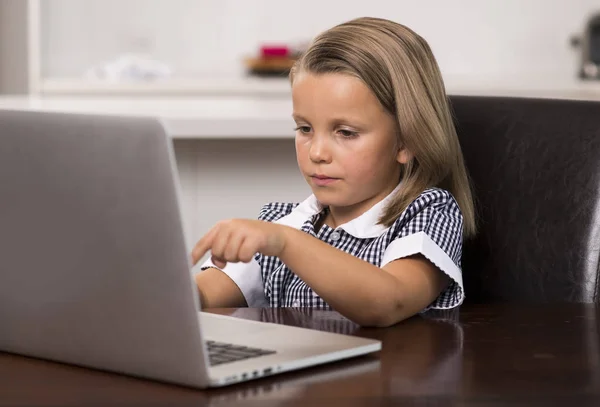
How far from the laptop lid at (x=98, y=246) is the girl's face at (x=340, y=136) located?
1.68 ft

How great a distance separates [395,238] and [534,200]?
22cm

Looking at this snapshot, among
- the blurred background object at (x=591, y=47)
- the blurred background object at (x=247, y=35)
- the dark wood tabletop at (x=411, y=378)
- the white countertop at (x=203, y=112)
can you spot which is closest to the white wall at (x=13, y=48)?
the blurred background object at (x=247, y=35)

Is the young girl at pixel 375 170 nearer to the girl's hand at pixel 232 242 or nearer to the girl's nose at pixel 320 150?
the girl's nose at pixel 320 150

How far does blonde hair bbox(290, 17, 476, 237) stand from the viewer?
137 cm

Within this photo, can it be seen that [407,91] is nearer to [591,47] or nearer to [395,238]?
[395,238]

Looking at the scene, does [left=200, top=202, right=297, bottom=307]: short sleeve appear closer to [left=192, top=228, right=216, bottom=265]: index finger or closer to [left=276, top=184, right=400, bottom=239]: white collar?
[left=276, top=184, right=400, bottom=239]: white collar

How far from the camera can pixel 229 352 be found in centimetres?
90

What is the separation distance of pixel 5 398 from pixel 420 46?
82cm

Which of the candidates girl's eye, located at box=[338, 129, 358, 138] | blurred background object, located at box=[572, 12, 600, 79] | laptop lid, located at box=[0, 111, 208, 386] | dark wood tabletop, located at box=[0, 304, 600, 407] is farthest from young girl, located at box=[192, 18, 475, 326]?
blurred background object, located at box=[572, 12, 600, 79]

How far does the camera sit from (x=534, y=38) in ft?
16.6

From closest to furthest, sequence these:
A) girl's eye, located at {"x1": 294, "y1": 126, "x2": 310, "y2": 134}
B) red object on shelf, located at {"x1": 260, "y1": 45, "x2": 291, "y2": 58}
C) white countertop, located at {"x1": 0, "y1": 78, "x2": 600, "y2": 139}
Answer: girl's eye, located at {"x1": 294, "y1": 126, "x2": 310, "y2": 134} < white countertop, located at {"x1": 0, "y1": 78, "x2": 600, "y2": 139} < red object on shelf, located at {"x1": 260, "y1": 45, "x2": 291, "y2": 58}

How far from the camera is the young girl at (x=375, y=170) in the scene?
1.31 meters

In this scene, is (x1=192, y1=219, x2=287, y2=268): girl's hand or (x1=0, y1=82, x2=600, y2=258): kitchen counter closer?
(x1=192, y1=219, x2=287, y2=268): girl's hand

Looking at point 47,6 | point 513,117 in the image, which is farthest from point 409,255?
point 47,6
